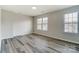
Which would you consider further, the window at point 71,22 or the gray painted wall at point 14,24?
the gray painted wall at point 14,24

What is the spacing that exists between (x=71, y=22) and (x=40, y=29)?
4.12 m

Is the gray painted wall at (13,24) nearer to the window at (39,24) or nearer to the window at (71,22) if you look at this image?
the window at (39,24)

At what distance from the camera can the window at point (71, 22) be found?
4676mm

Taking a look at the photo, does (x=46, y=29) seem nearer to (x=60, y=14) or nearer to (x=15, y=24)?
(x=60, y=14)

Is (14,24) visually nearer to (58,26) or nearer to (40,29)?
(40,29)

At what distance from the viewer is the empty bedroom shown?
3.88m

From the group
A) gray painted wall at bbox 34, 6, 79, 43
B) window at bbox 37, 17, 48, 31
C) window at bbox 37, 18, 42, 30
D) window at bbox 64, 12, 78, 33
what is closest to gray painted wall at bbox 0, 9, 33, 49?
window at bbox 37, 18, 42, 30

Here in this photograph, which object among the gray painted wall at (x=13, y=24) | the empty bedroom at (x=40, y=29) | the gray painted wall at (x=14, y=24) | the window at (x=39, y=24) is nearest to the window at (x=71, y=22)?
the empty bedroom at (x=40, y=29)

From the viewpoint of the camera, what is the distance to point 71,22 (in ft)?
16.2

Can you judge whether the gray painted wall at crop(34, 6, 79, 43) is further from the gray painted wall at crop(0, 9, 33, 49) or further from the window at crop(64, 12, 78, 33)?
the gray painted wall at crop(0, 9, 33, 49)

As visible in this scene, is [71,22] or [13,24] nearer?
[71,22]

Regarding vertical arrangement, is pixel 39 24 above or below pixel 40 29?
above

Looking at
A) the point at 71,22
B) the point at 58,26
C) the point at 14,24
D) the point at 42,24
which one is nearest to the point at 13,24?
the point at 14,24

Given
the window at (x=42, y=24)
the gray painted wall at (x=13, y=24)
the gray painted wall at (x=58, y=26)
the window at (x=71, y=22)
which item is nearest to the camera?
the window at (x=71, y=22)
